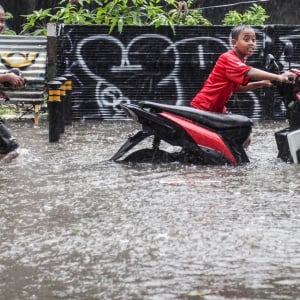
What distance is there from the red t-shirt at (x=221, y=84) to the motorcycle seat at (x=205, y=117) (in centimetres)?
23

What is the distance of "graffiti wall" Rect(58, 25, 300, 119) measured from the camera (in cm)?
1584

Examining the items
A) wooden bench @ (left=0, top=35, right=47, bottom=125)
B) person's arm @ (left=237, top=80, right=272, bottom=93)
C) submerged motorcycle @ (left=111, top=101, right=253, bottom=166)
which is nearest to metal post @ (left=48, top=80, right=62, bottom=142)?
submerged motorcycle @ (left=111, top=101, right=253, bottom=166)

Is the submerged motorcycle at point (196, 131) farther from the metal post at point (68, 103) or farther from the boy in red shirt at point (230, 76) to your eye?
the metal post at point (68, 103)

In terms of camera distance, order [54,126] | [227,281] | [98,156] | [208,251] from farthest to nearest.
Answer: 1. [54,126]
2. [98,156]
3. [208,251]
4. [227,281]

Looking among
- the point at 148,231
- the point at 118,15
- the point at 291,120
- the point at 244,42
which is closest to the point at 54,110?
the point at 244,42

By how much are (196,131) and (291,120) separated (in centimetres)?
116

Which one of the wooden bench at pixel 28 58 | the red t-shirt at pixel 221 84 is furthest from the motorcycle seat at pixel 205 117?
the wooden bench at pixel 28 58

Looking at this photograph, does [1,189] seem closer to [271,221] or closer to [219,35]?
[271,221]

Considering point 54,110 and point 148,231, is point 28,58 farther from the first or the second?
point 148,231

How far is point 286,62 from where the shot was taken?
16.3m

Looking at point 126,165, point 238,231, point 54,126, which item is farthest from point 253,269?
point 54,126

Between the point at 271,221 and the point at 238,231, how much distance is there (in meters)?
0.44

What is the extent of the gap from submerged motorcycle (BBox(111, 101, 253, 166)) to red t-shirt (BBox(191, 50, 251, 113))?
0.79 feet

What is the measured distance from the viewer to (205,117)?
30.1ft
